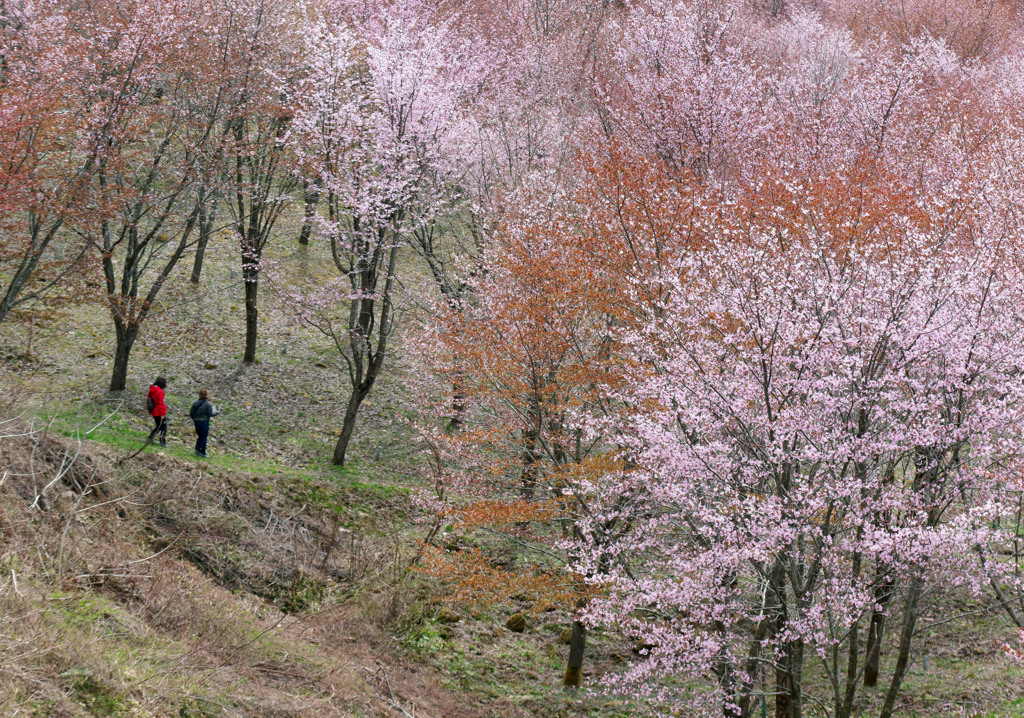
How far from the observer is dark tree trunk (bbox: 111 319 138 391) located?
55.6 feet

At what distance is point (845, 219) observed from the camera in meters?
9.82

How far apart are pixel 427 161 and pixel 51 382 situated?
32.2ft

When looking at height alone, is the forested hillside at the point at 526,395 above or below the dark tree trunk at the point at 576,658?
above

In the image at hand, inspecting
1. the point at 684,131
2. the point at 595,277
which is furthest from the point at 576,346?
the point at 684,131

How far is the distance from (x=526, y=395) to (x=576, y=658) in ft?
14.7

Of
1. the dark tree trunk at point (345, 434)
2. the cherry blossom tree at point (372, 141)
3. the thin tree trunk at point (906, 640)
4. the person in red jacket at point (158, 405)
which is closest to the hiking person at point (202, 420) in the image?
the person in red jacket at point (158, 405)

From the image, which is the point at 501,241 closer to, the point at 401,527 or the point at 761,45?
the point at 401,527

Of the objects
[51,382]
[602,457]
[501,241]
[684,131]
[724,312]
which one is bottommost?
[51,382]

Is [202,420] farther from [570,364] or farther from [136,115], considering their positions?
[570,364]

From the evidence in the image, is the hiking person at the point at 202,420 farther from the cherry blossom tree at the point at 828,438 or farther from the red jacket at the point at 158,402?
the cherry blossom tree at the point at 828,438

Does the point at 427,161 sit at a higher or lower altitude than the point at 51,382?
higher

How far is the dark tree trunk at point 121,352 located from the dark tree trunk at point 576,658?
457 inches

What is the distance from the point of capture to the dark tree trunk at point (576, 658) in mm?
12396

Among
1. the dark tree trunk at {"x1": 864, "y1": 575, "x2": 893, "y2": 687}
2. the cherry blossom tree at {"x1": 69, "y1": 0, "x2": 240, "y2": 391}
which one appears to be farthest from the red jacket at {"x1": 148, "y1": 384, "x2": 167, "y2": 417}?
the dark tree trunk at {"x1": 864, "y1": 575, "x2": 893, "y2": 687}
